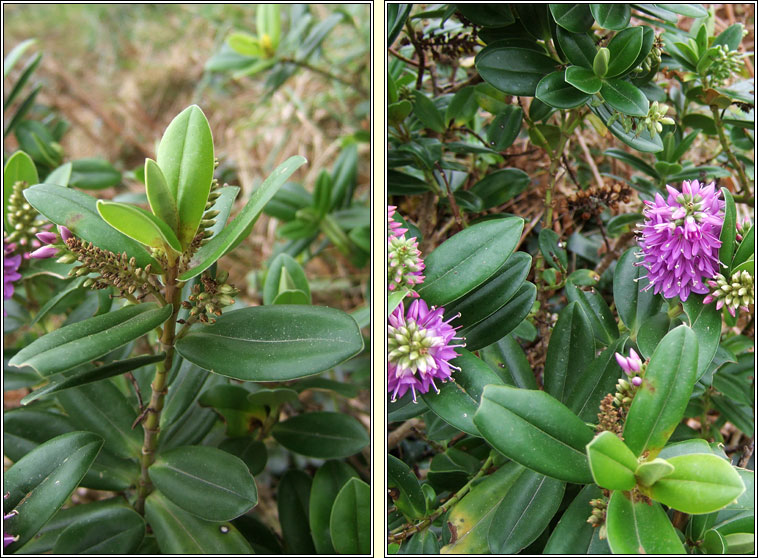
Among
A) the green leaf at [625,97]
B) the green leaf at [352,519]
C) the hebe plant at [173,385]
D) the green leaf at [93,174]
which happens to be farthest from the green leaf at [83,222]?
the green leaf at [93,174]

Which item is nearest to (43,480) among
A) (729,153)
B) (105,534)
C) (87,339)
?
(105,534)

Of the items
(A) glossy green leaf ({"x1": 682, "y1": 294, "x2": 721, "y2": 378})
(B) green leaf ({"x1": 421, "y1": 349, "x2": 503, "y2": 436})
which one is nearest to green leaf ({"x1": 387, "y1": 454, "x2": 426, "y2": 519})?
(B) green leaf ({"x1": 421, "y1": 349, "x2": 503, "y2": 436})

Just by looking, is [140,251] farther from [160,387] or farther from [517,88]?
[517,88]

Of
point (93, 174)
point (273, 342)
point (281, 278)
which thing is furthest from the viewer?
point (93, 174)

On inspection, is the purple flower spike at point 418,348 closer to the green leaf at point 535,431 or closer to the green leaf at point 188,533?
the green leaf at point 535,431

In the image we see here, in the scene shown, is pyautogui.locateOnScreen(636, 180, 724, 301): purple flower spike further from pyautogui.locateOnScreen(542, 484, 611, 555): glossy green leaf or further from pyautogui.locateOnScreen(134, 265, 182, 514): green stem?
pyautogui.locateOnScreen(134, 265, 182, 514): green stem

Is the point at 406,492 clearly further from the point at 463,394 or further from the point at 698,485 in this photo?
the point at 698,485

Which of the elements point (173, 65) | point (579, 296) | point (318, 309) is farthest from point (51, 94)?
point (579, 296)
